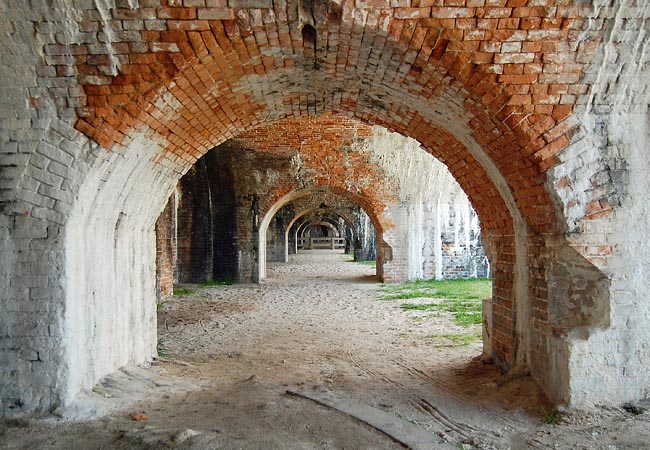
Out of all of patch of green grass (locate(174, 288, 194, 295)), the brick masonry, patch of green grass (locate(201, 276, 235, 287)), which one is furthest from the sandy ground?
patch of green grass (locate(201, 276, 235, 287))

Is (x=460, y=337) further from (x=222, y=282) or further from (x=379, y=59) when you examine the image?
(x=222, y=282)

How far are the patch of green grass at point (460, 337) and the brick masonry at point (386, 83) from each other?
2.65 m

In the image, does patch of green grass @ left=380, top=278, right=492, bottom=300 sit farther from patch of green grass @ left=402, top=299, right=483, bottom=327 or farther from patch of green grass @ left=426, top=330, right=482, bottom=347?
patch of green grass @ left=426, top=330, right=482, bottom=347

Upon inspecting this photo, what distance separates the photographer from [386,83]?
4.77m

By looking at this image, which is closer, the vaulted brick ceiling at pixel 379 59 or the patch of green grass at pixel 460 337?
the vaulted brick ceiling at pixel 379 59

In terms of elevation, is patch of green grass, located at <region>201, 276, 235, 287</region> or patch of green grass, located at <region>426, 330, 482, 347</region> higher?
patch of green grass, located at <region>201, 276, 235, 287</region>

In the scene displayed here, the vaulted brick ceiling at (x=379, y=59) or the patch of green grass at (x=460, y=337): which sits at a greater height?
the vaulted brick ceiling at (x=379, y=59)

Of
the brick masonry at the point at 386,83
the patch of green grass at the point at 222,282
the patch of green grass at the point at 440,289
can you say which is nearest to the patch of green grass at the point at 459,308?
the patch of green grass at the point at 440,289

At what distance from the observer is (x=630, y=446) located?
3584 millimetres

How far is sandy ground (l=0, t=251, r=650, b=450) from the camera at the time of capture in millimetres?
3764

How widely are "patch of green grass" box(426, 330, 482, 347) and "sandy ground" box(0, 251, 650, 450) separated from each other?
131 mm

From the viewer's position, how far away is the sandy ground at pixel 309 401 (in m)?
3.76

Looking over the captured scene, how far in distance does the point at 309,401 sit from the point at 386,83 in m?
2.96

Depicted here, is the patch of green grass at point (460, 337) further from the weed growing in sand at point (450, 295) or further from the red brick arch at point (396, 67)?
the red brick arch at point (396, 67)
